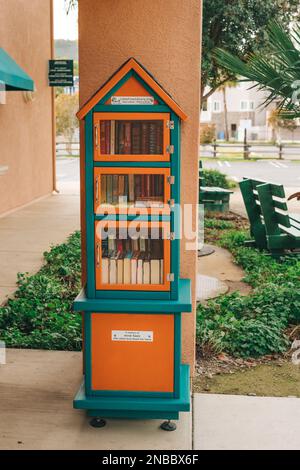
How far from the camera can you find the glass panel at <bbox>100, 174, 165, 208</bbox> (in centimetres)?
343

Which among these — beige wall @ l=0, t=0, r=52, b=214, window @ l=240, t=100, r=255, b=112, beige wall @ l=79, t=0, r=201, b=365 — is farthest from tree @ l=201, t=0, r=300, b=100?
window @ l=240, t=100, r=255, b=112

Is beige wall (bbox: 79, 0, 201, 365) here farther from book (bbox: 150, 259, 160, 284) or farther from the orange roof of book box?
book (bbox: 150, 259, 160, 284)

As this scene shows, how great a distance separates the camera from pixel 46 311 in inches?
222

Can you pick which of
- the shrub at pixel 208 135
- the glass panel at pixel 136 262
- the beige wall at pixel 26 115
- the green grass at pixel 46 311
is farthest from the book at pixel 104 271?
the shrub at pixel 208 135

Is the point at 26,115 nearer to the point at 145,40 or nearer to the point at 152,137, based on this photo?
the point at 145,40

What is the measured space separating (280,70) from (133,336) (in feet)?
8.97

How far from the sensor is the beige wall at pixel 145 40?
12.1 feet

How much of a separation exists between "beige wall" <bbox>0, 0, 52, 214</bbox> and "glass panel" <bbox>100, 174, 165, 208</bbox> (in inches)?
311

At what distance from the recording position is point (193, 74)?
376cm

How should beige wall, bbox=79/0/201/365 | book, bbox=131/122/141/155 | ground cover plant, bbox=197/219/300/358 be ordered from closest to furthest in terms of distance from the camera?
book, bbox=131/122/141/155 → beige wall, bbox=79/0/201/365 → ground cover plant, bbox=197/219/300/358

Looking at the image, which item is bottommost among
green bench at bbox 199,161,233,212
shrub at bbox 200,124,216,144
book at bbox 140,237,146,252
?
green bench at bbox 199,161,233,212

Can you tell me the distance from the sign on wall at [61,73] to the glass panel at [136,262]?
37.4ft

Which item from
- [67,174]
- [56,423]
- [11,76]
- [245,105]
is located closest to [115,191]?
[56,423]
